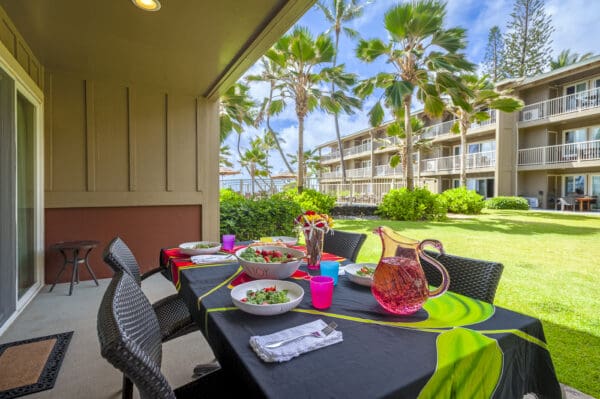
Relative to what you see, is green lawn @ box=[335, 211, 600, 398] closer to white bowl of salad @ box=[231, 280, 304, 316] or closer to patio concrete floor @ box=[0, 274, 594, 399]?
patio concrete floor @ box=[0, 274, 594, 399]

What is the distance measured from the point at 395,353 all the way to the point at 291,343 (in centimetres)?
28

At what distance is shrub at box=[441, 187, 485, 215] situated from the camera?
10984mm

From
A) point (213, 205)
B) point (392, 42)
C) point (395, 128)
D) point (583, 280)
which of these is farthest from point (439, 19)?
point (213, 205)

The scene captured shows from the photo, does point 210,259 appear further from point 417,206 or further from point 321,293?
point 417,206

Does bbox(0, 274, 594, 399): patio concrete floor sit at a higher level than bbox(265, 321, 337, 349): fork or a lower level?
lower

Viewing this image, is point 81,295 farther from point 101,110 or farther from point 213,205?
point 101,110

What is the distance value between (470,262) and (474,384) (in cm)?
81

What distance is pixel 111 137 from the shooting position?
11.9ft

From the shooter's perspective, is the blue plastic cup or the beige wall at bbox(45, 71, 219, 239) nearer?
the blue plastic cup

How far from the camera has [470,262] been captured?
150 centimetres

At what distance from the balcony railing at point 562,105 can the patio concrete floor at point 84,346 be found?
1466cm

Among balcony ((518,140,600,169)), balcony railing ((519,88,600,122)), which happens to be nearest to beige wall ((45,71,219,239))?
balcony ((518,140,600,169))

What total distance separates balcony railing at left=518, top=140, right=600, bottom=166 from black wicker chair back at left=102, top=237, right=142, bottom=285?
15413 mm

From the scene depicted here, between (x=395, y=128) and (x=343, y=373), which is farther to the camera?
(x=395, y=128)
